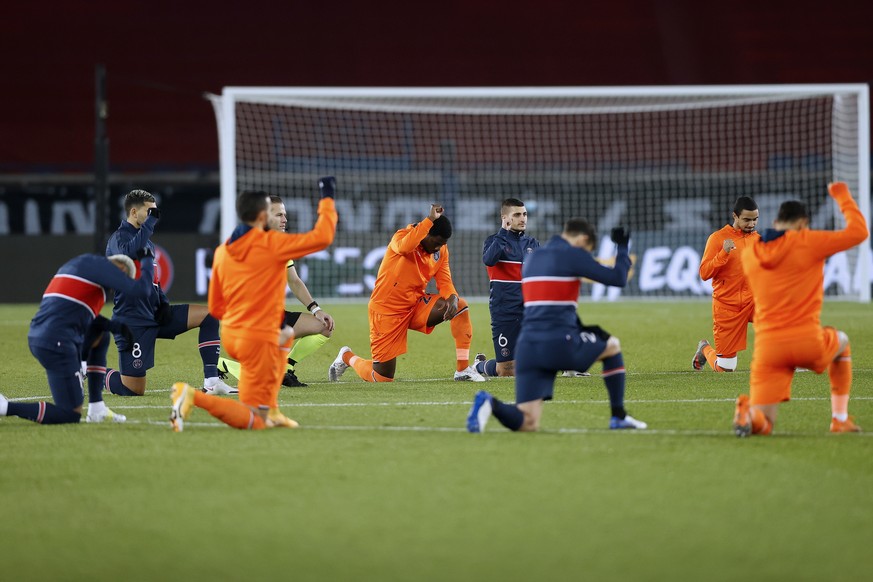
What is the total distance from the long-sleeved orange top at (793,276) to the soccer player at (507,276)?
4.08 meters

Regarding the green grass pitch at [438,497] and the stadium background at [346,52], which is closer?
the green grass pitch at [438,497]

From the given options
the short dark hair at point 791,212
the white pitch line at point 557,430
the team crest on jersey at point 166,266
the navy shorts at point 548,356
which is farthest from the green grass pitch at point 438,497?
the team crest on jersey at point 166,266

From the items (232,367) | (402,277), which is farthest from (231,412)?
(402,277)

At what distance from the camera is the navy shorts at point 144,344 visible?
32.3ft

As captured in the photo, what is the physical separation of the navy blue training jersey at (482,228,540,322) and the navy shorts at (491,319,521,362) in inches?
1.9

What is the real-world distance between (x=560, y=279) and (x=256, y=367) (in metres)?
1.98

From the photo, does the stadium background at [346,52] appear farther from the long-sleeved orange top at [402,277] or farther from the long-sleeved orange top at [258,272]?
the long-sleeved orange top at [258,272]

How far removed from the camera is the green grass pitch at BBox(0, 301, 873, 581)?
167 inches

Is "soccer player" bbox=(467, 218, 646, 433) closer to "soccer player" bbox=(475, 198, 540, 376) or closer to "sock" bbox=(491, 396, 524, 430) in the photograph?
"sock" bbox=(491, 396, 524, 430)

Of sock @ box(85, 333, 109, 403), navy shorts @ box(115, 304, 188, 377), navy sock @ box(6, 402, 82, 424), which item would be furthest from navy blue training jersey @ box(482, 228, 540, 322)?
navy sock @ box(6, 402, 82, 424)

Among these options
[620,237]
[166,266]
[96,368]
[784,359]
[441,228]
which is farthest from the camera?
[166,266]

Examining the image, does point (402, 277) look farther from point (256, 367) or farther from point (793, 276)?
point (793, 276)

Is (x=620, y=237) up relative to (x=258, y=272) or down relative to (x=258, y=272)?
up

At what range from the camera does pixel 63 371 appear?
25.2 ft
